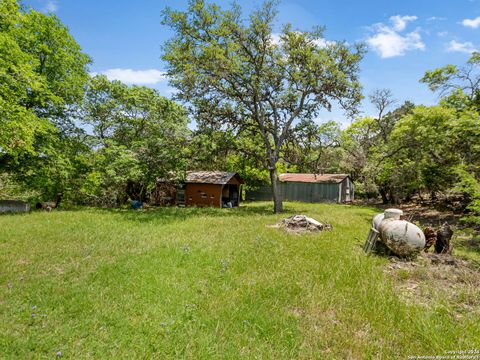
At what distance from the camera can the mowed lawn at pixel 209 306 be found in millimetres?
3713

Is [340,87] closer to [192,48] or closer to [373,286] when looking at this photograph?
[192,48]

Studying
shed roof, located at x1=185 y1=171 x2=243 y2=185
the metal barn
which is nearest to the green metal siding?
the metal barn

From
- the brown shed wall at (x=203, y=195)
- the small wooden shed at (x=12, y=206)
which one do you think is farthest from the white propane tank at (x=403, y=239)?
the small wooden shed at (x=12, y=206)

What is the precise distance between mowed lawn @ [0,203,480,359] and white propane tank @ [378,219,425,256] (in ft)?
2.37

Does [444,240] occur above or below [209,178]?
below

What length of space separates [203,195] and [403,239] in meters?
17.3

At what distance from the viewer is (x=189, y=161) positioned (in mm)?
20047

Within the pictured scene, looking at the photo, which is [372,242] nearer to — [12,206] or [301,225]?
[301,225]

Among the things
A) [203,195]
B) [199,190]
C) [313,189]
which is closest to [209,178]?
[199,190]

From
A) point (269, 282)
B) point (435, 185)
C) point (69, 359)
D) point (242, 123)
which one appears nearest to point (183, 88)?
point (242, 123)

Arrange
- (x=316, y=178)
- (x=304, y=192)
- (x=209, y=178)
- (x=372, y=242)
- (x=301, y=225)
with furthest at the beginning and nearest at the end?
(x=304, y=192) < (x=316, y=178) < (x=209, y=178) < (x=301, y=225) < (x=372, y=242)

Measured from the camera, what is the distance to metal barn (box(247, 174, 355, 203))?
32312 millimetres

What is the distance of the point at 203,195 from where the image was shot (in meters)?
23.0

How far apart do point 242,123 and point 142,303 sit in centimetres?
1664
